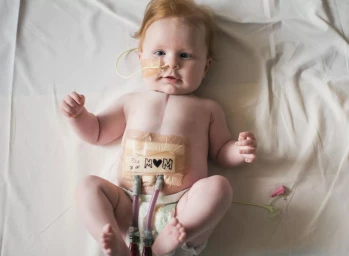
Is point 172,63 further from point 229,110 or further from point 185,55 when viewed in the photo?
point 229,110

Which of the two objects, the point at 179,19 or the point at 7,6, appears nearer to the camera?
the point at 179,19

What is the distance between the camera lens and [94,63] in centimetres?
124

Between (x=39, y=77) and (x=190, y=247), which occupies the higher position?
(x=39, y=77)

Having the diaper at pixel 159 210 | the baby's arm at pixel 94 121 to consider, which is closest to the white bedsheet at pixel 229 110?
the baby's arm at pixel 94 121

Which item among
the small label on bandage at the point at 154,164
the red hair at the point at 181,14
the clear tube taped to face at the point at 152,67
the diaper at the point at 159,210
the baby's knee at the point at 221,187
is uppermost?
the red hair at the point at 181,14

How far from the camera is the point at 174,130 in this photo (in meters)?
1.05

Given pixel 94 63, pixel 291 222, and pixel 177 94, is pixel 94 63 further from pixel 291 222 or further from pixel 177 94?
pixel 291 222

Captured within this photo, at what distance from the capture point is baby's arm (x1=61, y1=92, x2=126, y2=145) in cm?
101

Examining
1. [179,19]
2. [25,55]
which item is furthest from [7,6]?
[179,19]

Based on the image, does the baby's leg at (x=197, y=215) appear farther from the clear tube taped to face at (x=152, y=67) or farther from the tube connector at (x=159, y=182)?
the clear tube taped to face at (x=152, y=67)

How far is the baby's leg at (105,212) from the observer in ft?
2.79

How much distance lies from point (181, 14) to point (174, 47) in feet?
0.37

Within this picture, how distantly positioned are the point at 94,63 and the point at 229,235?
0.66m

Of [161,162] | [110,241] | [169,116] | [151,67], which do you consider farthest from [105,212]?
[151,67]
